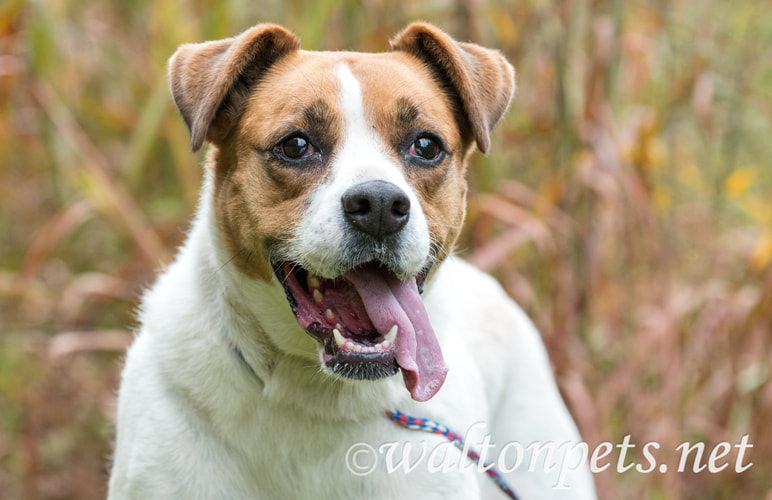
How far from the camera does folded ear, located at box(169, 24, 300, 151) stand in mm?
2938

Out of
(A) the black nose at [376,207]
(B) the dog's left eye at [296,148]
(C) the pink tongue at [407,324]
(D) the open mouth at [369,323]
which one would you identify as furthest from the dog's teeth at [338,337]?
(B) the dog's left eye at [296,148]

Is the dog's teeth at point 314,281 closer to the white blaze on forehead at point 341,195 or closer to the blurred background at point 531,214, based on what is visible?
the white blaze on forehead at point 341,195

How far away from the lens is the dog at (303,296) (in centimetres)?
271

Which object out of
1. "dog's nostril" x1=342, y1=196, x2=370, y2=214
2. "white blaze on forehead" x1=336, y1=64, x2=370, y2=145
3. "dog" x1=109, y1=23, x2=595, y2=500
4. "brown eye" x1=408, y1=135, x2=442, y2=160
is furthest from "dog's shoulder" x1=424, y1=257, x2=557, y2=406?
"dog's nostril" x1=342, y1=196, x2=370, y2=214

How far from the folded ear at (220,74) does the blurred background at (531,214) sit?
1.56 m

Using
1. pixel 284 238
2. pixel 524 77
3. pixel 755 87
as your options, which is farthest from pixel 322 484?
pixel 755 87

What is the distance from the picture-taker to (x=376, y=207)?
2.63 meters

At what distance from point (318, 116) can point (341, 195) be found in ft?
1.16

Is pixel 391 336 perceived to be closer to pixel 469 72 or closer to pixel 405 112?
pixel 405 112

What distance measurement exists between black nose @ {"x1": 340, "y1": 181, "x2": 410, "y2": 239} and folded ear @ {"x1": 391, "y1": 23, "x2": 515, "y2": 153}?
639mm

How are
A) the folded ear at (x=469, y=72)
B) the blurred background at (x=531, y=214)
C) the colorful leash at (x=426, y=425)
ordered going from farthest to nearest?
the blurred background at (x=531, y=214) → the folded ear at (x=469, y=72) → the colorful leash at (x=426, y=425)

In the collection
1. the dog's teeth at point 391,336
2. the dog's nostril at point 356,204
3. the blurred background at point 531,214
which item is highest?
the dog's nostril at point 356,204

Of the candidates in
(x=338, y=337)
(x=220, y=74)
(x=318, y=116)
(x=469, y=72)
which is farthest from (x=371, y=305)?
(x=469, y=72)

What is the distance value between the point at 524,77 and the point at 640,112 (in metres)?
0.74
